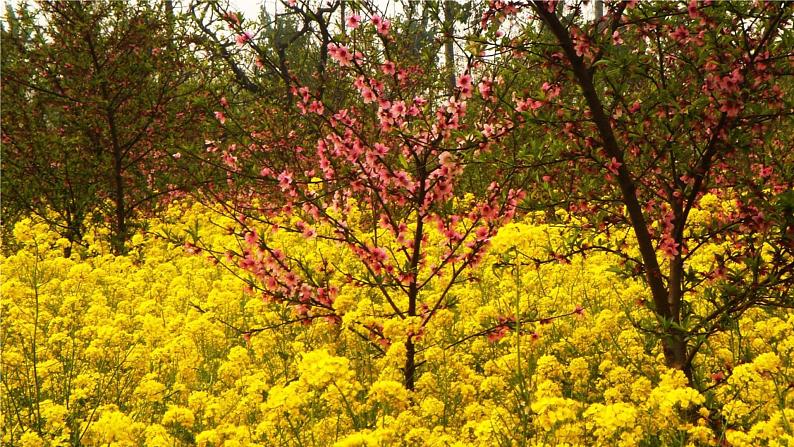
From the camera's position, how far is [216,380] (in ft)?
17.5

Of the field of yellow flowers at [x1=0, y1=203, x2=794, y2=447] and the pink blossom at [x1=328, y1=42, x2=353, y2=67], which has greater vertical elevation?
the pink blossom at [x1=328, y1=42, x2=353, y2=67]

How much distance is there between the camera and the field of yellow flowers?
11.1 feet

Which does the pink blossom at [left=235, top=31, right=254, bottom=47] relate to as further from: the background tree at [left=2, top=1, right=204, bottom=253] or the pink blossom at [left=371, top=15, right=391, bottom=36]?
the background tree at [left=2, top=1, right=204, bottom=253]

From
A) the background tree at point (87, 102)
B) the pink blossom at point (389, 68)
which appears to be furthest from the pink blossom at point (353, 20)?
the background tree at point (87, 102)

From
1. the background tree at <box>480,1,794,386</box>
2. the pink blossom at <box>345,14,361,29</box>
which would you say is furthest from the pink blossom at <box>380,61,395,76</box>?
the background tree at <box>480,1,794,386</box>

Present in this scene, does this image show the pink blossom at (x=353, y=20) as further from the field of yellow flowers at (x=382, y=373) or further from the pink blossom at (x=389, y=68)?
the field of yellow flowers at (x=382, y=373)

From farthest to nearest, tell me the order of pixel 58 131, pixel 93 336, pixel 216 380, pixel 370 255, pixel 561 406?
pixel 58 131, pixel 93 336, pixel 216 380, pixel 370 255, pixel 561 406

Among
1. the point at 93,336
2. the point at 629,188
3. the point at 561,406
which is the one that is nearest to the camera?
the point at 561,406

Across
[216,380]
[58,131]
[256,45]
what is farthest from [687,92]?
[58,131]

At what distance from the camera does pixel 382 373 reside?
418 centimetres

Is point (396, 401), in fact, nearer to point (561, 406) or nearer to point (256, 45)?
point (561, 406)

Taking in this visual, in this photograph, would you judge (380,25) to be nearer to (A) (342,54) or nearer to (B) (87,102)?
(A) (342,54)

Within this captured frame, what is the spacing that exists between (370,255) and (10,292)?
154 inches

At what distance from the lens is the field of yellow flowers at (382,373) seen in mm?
3389
